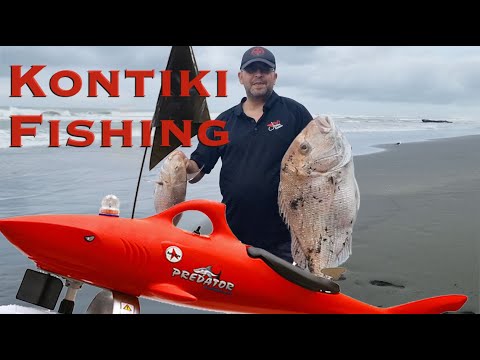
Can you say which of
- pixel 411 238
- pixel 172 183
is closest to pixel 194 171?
pixel 172 183

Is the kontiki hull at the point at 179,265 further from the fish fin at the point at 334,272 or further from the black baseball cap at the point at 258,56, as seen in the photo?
the black baseball cap at the point at 258,56

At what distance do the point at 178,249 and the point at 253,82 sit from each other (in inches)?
33.6

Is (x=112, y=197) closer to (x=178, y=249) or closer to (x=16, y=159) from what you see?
(x=178, y=249)

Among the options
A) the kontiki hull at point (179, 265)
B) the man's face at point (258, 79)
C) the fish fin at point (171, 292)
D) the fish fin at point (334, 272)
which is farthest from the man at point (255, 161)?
the fish fin at point (171, 292)

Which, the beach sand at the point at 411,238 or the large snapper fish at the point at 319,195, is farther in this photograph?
the beach sand at the point at 411,238

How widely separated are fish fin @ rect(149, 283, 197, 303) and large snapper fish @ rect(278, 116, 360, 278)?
2.06 feet

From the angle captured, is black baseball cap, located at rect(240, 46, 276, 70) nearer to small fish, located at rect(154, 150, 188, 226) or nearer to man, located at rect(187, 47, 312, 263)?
man, located at rect(187, 47, 312, 263)

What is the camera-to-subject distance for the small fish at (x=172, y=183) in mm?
2941

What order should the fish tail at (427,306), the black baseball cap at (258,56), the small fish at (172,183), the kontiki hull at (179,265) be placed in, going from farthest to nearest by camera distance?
the small fish at (172,183) < the black baseball cap at (258,56) < the fish tail at (427,306) < the kontiki hull at (179,265)

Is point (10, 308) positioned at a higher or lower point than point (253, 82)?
lower

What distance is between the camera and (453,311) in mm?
2750

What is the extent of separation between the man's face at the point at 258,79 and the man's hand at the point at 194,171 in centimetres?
38
